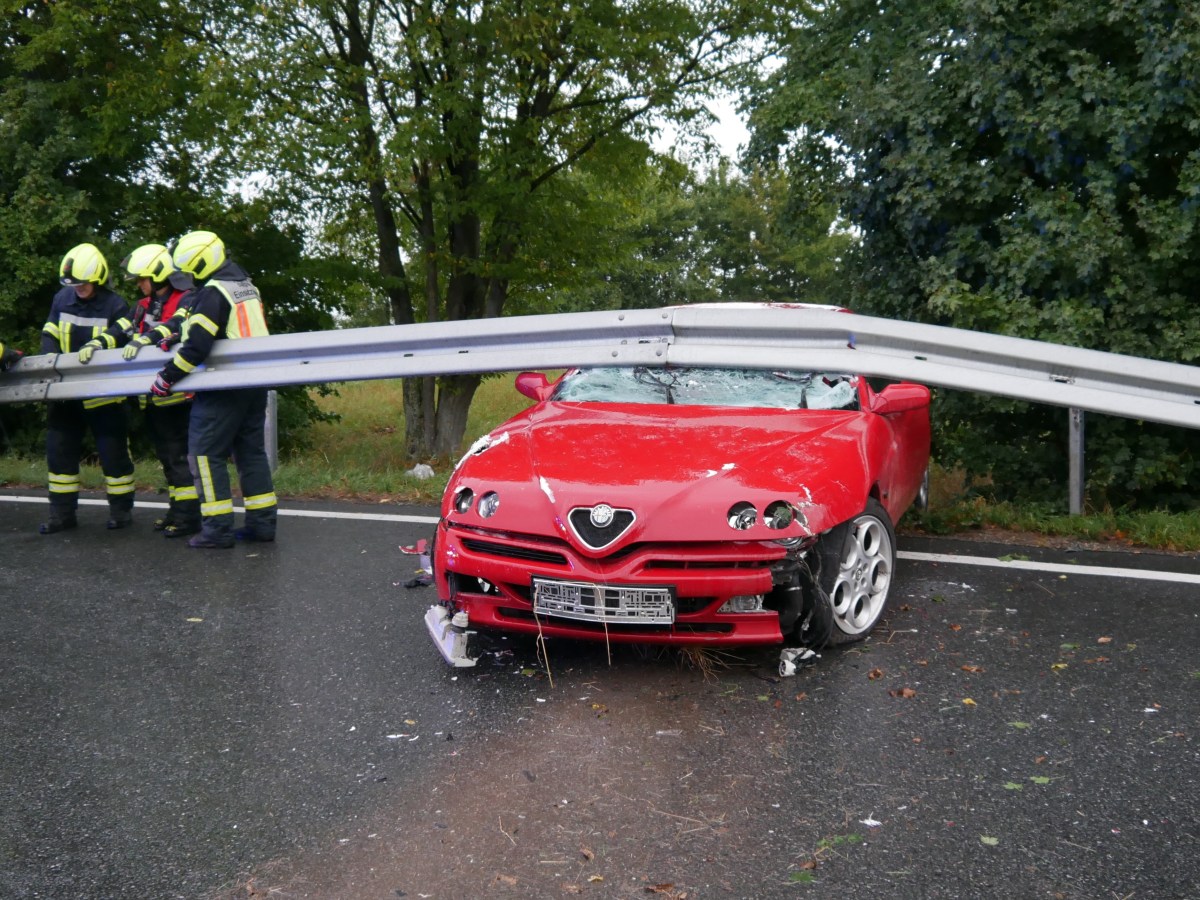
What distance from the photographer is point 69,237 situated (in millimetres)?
16219

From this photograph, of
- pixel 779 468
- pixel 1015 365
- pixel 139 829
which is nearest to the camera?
pixel 139 829

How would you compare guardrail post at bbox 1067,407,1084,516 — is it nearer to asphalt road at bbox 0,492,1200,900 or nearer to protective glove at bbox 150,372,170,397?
asphalt road at bbox 0,492,1200,900

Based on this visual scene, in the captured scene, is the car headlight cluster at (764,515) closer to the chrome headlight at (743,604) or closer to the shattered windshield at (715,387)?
the chrome headlight at (743,604)

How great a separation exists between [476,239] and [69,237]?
6.00 metres

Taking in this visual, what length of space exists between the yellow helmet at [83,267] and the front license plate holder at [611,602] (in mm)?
5317

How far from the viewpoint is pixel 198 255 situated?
7.88 m

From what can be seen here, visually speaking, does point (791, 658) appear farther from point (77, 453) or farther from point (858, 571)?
point (77, 453)

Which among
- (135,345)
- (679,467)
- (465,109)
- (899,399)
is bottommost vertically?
(679,467)

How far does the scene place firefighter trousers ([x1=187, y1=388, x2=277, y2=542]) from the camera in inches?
304

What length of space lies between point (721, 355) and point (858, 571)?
5.87ft

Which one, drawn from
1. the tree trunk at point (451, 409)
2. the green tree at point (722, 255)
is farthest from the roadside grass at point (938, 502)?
the green tree at point (722, 255)

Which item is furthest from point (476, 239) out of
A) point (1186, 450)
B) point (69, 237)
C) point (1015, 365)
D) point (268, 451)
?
point (1015, 365)

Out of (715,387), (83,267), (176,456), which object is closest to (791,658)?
(715,387)

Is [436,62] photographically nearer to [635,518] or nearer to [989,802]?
[635,518]
